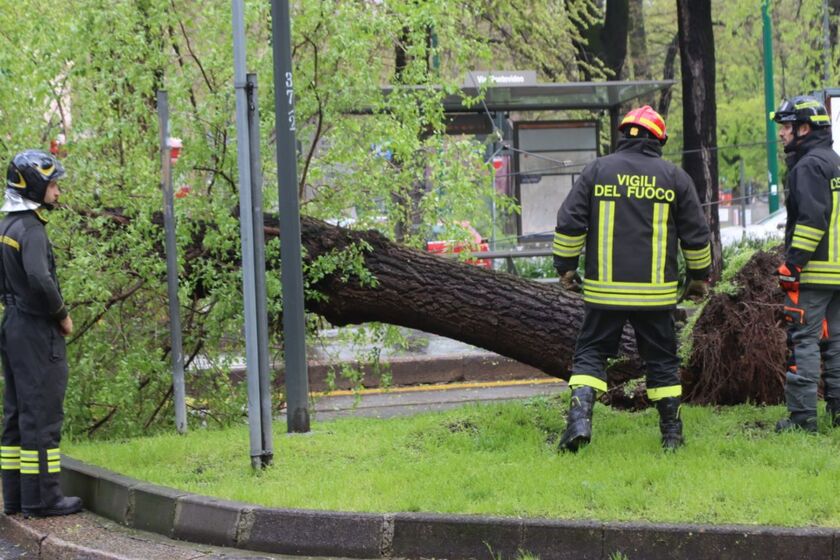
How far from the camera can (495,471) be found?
18.3 ft

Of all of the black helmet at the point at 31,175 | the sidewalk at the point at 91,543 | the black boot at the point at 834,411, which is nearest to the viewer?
the sidewalk at the point at 91,543

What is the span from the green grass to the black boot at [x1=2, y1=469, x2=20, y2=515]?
536 mm

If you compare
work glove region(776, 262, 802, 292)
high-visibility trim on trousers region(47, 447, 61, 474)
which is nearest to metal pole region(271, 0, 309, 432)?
high-visibility trim on trousers region(47, 447, 61, 474)

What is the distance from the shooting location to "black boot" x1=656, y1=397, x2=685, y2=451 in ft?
19.6

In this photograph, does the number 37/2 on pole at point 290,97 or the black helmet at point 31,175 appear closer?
the black helmet at point 31,175

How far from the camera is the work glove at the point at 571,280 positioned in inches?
239

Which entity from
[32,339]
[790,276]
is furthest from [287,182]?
[790,276]

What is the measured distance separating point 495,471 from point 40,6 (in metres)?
5.33

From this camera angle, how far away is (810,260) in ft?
20.7

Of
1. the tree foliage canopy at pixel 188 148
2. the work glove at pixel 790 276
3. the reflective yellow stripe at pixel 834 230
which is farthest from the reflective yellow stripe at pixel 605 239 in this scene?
the tree foliage canopy at pixel 188 148

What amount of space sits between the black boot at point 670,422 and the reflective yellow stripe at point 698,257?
0.74 meters

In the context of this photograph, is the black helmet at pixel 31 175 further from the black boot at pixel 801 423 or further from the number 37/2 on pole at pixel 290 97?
the black boot at pixel 801 423

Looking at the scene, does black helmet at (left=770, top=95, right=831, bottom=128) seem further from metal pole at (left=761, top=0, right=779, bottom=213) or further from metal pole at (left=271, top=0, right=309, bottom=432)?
metal pole at (left=761, top=0, right=779, bottom=213)

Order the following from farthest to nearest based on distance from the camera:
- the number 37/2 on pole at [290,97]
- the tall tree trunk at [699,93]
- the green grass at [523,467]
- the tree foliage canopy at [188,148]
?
1. the tall tree trunk at [699,93]
2. the tree foliage canopy at [188,148]
3. the number 37/2 on pole at [290,97]
4. the green grass at [523,467]
